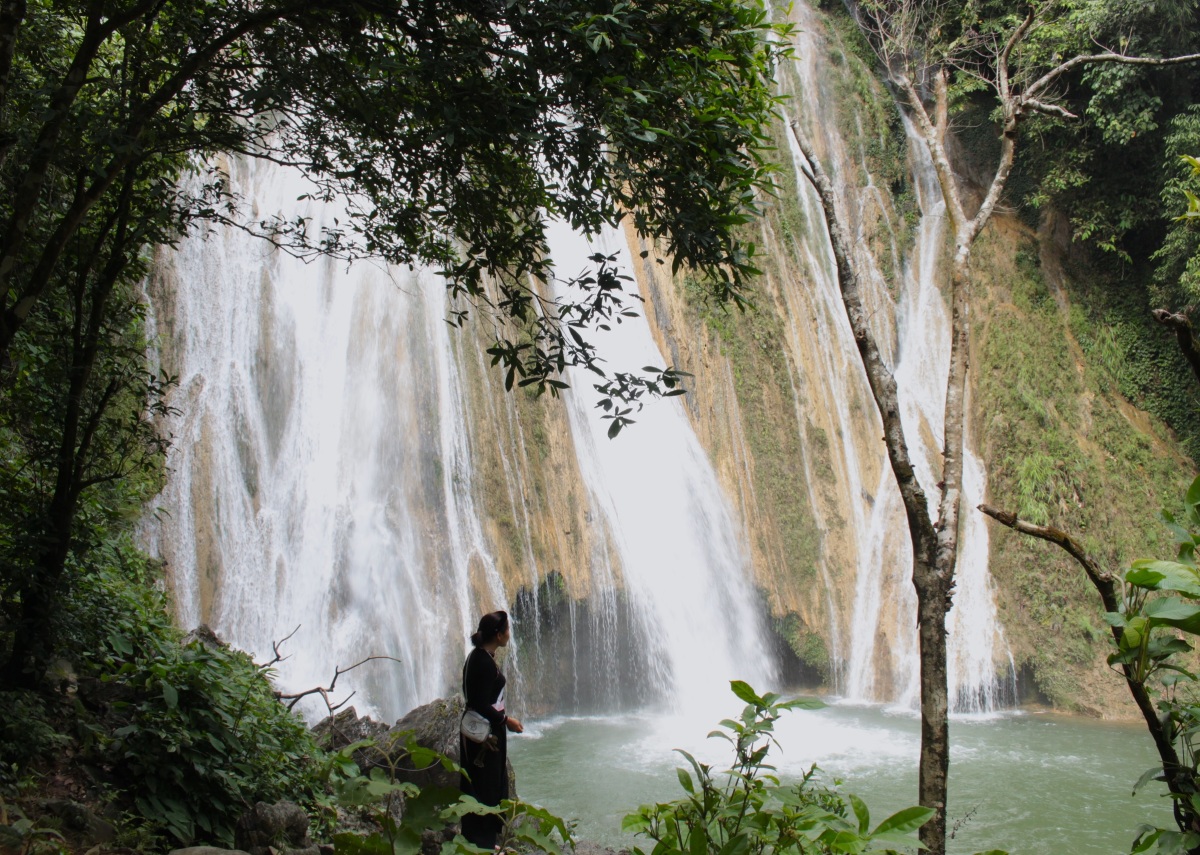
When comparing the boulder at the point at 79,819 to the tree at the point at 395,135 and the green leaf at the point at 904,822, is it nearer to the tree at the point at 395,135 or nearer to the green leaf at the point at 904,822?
the tree at the point at 395,135

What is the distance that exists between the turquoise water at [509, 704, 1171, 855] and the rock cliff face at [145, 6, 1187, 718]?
1.34m

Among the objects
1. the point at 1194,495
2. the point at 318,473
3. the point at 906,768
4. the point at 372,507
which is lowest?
the point at 906,768

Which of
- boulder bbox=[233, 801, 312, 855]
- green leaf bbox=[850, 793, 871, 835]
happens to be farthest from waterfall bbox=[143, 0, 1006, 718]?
green leaf bbox=[850, 793, 871, 835]

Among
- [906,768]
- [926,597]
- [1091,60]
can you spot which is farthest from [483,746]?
[906,768]

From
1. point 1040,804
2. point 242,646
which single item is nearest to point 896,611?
point 1040,804

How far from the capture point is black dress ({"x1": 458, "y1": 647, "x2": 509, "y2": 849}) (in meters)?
3.93

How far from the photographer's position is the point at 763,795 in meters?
1.74

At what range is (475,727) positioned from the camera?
396 centimetres

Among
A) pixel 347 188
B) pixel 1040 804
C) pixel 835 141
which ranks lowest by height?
pixel 1040 804

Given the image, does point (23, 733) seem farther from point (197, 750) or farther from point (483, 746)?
point (483, 746)

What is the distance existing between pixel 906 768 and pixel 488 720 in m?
7.18

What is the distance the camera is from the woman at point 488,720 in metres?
3.93

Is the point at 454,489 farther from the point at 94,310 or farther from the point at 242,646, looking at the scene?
the point at 94,310

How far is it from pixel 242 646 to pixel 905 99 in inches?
685
